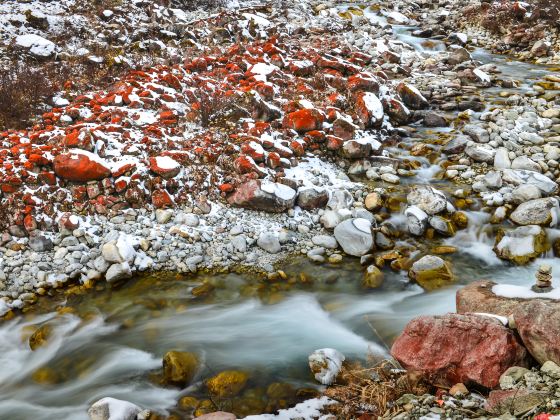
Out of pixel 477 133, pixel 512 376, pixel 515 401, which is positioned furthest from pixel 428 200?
pixel 515 401

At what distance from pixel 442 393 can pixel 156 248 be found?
169 inches

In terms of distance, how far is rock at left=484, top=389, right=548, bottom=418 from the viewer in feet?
8.39

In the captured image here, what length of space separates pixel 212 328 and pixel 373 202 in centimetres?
327

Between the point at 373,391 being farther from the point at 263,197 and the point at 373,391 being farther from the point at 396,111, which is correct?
the point at 396,111

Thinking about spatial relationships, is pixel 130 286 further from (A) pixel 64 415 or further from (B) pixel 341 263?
(B) pixel 341 263

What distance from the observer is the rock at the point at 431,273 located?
5.57m

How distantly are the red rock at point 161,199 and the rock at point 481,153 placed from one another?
5.50 meters

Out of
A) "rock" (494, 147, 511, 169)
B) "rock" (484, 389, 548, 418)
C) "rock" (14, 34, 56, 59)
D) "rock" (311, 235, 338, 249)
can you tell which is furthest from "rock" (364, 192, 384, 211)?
"rock" (14, 34, 56, 59)

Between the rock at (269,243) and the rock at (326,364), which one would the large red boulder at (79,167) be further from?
the rock at (326,364)

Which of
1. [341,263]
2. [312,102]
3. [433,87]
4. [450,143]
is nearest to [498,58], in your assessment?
[433,87]

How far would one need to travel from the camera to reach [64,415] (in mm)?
4125

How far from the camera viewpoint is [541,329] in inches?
120

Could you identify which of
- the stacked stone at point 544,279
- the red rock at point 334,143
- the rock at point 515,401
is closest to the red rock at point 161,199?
the red rock at point 334,143

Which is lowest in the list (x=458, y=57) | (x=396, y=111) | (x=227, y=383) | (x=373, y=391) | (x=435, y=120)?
(x=227, y=383)
